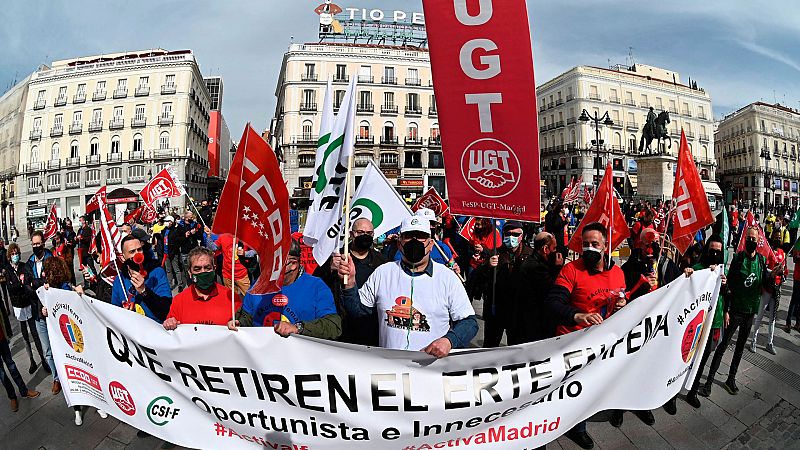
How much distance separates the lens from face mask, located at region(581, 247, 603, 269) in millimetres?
3373

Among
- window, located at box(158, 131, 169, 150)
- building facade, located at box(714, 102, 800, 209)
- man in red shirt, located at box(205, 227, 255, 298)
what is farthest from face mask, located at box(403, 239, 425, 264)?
building facade, located at box(714, 102, 800, 209)

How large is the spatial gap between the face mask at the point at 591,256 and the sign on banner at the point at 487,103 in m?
0.52

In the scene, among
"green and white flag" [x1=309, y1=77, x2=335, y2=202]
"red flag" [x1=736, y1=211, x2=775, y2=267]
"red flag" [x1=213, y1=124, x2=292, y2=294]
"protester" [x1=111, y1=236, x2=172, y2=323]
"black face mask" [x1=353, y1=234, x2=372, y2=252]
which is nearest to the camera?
"red flag" [x1=213, y1=124, x2=292, y2=294]

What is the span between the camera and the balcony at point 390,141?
47.4 meters

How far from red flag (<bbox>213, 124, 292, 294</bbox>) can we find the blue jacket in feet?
4.74

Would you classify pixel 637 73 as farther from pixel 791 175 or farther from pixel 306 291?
pixel 306 291

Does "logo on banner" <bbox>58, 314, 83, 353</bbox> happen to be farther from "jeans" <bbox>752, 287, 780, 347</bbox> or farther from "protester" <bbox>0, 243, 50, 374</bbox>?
"jeans" <bbox>752, 287, 780, 347</bbox>

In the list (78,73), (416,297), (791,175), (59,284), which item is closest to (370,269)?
(416,297)

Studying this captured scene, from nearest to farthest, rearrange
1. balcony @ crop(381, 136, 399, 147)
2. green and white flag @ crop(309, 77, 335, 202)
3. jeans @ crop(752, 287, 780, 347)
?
green and white flag @ crop(309, 77, 335, 202) < jeans @ crop(752, 287, 780, 347) < balcony @ crop(381, 136, 399, 147)

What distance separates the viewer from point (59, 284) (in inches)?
173

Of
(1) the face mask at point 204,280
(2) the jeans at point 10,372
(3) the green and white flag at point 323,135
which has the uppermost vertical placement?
(3) the green and white flag at point 323,135

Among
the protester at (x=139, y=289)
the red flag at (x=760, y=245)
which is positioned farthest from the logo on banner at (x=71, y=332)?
the red flag at (x=760, y=245)

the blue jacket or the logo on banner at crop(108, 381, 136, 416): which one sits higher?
the blue jacket

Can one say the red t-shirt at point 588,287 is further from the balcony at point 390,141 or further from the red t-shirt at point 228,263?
the balcony at point 390,141
